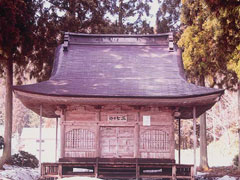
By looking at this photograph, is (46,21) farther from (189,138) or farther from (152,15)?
(189,138)

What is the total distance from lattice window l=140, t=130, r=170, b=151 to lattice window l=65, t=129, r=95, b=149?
1920mm

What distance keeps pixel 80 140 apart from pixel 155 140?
113 inches

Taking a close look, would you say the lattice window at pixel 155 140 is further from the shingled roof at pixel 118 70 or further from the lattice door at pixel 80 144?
the lattice door at pixel 80 144

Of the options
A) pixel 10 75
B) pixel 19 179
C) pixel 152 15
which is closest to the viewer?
pixel 19 179

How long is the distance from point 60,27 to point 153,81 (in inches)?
325

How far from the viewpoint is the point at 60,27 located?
2069cm

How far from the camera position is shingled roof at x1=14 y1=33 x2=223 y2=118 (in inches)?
523

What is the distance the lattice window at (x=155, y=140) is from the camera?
14.0 metres

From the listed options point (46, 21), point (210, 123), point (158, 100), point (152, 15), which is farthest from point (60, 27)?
point (210, 123)

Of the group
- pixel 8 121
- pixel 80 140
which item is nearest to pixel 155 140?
pixel 80 140

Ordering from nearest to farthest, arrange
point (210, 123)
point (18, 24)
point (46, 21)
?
1. point (18, 24)
2. point (46, 21)
3. point (210, 123)

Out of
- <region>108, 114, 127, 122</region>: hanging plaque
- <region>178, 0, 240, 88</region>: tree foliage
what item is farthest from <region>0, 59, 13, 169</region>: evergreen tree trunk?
<region>178, 0, 240, 88</region>: tree foliage

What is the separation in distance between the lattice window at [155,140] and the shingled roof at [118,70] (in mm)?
1693

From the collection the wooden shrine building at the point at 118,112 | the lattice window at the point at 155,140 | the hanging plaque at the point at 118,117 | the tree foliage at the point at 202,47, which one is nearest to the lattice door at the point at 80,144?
the wooden shrine building at the point at 118,112
